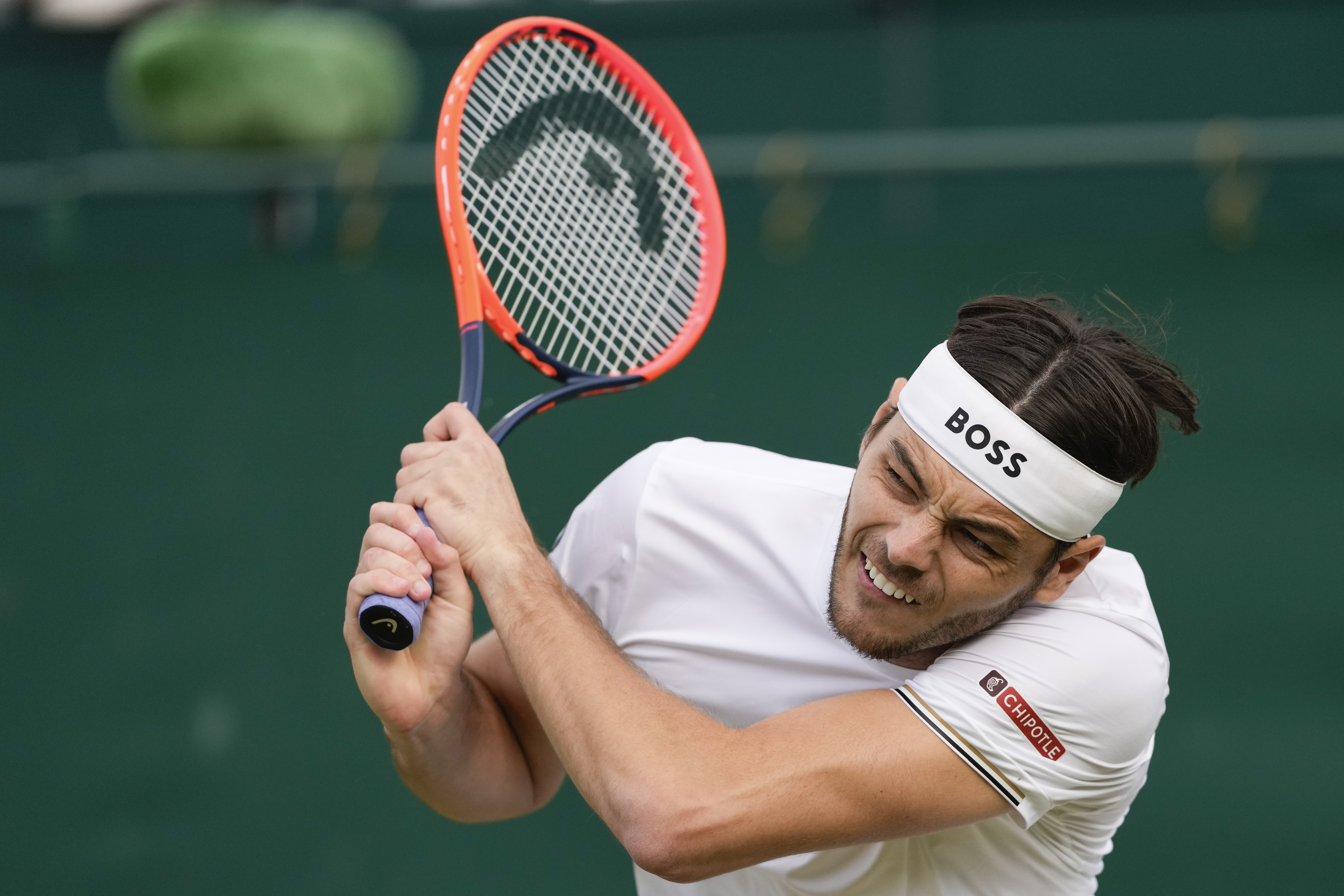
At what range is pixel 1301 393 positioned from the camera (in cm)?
282

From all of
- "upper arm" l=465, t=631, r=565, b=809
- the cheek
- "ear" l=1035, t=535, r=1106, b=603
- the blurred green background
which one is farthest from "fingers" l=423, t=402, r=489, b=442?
the blurred green background

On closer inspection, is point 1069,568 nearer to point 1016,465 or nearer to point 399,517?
point 1016,465

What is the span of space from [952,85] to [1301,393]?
2799 millimetres

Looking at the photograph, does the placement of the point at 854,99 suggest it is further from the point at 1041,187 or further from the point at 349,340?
the point at 349,340

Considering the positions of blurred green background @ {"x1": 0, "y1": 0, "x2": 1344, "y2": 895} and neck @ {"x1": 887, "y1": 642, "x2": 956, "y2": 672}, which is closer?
neck @ {"x1": 887, "y1": 642, "x2": 956, "y2": 672}

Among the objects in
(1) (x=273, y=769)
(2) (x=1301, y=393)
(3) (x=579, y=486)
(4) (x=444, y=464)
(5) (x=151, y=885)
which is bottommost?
(5) (x=151, y=885)

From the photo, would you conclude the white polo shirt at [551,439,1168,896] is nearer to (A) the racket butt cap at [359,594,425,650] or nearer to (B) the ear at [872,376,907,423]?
(B) the ear at [872,376,907,423]

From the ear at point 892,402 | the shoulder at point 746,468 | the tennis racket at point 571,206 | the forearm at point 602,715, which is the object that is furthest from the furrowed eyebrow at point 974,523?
the tennis racket at point 571,206

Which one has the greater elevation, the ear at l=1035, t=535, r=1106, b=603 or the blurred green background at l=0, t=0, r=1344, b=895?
the ear at l=1035, t=535, r=1106, b=603

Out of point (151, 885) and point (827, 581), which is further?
point (151, 885)

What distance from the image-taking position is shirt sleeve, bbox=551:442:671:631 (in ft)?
5.76

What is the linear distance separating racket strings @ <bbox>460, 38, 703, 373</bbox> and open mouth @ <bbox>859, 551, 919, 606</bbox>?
1.71ft

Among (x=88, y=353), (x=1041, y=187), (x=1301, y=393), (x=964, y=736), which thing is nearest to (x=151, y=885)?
(x=88, y=353)

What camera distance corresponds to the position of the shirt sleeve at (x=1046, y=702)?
1.44 m
